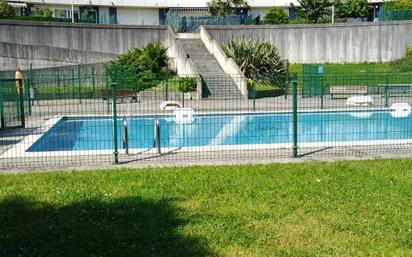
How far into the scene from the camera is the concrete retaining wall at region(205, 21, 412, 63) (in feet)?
127

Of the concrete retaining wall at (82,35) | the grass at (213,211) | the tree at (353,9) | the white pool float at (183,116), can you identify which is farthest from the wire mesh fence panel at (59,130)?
the tree at (353,9)

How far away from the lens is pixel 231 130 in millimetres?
17312

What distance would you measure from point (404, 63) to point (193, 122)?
71.7 ft

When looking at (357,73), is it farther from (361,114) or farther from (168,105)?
(168,105)

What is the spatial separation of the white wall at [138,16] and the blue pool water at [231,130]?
4025 centimetres

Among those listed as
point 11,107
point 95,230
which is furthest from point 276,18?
point 95,230

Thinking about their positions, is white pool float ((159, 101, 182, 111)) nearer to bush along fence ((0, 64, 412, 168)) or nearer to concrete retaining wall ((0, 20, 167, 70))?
bush along fence ((0, 64, 412, 168))

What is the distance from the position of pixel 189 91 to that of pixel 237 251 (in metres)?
20.4

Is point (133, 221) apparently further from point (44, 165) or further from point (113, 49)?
point (113, 49)

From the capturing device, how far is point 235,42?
31.6m

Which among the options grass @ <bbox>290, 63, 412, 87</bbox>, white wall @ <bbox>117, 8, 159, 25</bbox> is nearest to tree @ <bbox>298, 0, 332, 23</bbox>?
grass @ <bbox>290, 63, 412, 87</bbox>

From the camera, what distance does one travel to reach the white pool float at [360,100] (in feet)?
74.3

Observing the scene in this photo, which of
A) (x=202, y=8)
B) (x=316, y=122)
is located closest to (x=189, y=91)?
(x=316, y=122)

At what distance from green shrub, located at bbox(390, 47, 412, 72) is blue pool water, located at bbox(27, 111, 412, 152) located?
16358mm
